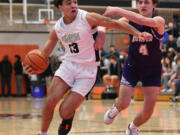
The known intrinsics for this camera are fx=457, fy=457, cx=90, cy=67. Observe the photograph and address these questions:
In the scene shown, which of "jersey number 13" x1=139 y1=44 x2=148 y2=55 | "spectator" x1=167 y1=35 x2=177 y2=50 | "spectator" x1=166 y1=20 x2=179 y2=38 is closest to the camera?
"jersey number 13" x1=139 y1=44 x2=148 y2=55

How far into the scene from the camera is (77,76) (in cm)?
617

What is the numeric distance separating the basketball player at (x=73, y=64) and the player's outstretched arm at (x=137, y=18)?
40cm

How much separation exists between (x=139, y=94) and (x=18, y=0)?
7.68m

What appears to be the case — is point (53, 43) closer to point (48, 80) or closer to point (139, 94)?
point (139, 94)

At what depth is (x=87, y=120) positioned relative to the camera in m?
10.5

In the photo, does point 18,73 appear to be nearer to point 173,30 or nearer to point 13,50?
point 13,50

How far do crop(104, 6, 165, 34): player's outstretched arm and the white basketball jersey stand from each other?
603mm

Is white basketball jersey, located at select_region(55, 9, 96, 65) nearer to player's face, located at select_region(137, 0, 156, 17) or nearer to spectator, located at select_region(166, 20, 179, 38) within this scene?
player's face, located at select_region(137, 0, 156, 17)

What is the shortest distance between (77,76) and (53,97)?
451 millimetres

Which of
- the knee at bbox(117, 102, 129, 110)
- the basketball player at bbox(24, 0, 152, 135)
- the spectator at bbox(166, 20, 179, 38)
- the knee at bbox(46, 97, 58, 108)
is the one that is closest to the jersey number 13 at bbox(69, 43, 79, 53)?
the basketball player at bbox(24, 0, 152, 135)

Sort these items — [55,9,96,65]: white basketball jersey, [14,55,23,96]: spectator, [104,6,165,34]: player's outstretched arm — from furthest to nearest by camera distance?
[14,55,23,96]: spectator < [55,9,96,65]: white basketball jersey < [104,6,165,34]: player's outstretched arm

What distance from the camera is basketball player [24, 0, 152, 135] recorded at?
19.8 feet

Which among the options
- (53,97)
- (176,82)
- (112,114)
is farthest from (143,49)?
(176,82)

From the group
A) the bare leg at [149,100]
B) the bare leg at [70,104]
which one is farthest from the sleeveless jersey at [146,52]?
the bare leg at [70,104]
